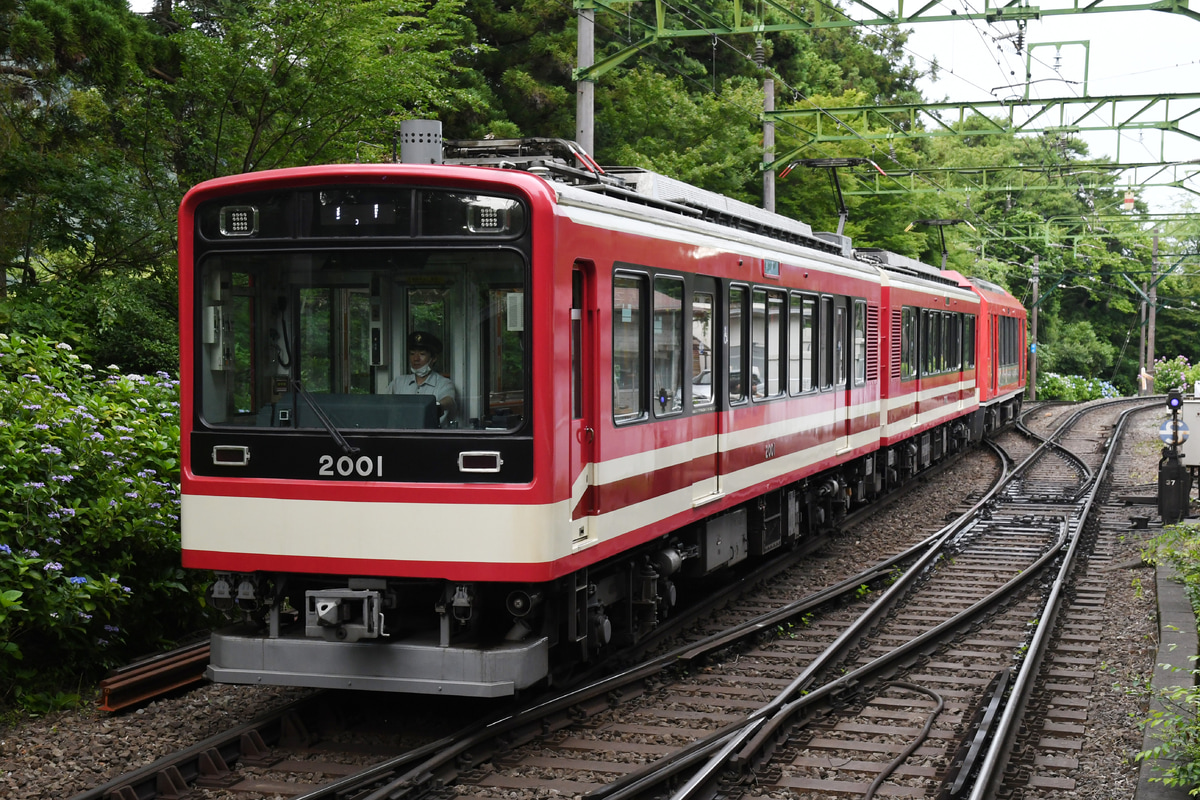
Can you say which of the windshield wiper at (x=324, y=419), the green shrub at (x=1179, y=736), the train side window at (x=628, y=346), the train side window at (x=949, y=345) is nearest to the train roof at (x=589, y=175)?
the train side window at (x=628, y=346)

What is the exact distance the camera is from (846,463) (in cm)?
1503

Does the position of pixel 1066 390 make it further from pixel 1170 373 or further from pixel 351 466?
pixel 351 466

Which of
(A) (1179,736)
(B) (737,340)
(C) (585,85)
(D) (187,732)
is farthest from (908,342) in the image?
(D) (187,732)

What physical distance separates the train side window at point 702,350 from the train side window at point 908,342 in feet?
26.5

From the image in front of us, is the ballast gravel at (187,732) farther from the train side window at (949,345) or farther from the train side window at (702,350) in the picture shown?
the train side window at (949,345)

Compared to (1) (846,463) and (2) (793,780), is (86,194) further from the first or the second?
(2) (793,780)

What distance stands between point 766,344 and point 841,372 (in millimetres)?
2861

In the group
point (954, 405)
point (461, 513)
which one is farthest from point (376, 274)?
point (954, 405)

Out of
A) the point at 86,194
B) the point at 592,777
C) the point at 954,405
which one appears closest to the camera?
the point at 592,777

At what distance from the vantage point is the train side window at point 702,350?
352 inches

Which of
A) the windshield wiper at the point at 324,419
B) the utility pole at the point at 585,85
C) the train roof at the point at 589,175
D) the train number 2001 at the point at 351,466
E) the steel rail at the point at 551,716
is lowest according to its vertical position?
the steel rail at the point at 551,716

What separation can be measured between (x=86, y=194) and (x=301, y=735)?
24.6 ft

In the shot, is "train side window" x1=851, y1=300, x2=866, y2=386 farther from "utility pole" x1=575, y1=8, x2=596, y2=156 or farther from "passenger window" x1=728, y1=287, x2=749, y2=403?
"passenger window" x1=728, y1=287, x2=749, y2=403

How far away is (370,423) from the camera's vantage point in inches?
270
